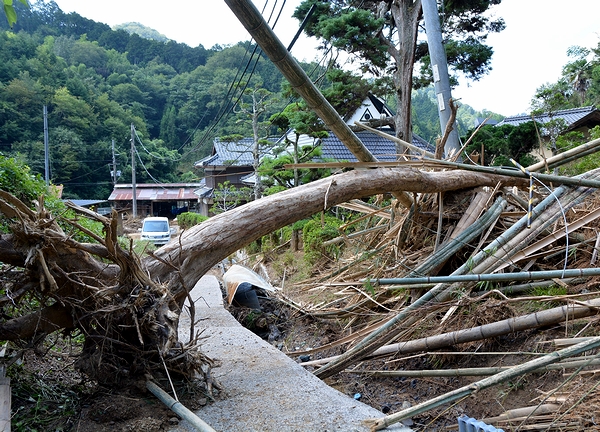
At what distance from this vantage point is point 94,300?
9.16ft

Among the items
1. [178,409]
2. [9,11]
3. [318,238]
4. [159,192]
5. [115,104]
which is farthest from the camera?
[159,192]

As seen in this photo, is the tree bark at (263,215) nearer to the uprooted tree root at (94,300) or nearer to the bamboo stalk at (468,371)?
the uprooted tree root at (94,300)

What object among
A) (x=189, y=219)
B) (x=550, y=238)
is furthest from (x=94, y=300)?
(x=189, y=219)

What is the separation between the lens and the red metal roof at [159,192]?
1312 inches

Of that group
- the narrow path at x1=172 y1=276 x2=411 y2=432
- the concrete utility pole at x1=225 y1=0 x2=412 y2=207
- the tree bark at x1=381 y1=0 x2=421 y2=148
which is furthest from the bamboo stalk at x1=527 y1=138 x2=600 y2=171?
the tree bark at x1=381 y1=0 x2=421 y2=148

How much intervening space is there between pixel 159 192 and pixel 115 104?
22.3 ft

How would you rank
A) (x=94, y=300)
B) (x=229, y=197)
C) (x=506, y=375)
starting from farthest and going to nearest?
(x=229, y=197) → (x=94, y=300) → (x=506, y=375)

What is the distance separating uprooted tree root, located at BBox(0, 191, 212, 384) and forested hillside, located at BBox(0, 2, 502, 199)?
20.0m

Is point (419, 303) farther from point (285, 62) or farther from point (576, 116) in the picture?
point (576, 116)

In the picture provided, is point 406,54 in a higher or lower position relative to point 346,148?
higher

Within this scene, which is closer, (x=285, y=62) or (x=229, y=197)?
(x=285, y=62)

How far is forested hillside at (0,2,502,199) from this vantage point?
26.6 m

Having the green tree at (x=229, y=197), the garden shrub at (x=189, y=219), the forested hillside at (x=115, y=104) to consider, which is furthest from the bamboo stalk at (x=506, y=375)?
the garden shrub at (x=189, y=219)

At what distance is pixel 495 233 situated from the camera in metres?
→ 4.59
